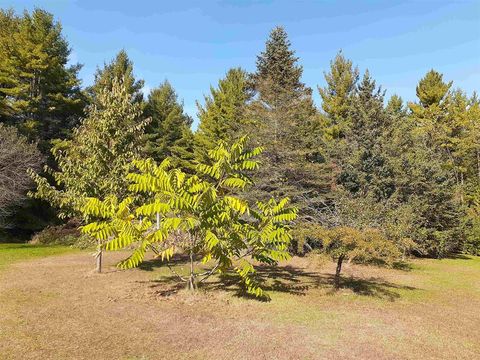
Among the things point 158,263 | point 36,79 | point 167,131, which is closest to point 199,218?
point 158,263

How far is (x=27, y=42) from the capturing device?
31.4 metres

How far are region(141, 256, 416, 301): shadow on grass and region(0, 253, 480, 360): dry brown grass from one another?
0.07 meters

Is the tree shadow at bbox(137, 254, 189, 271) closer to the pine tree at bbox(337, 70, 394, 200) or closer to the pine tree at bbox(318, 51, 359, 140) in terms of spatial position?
the pine tree at bbox(337, 70, 394, 200)

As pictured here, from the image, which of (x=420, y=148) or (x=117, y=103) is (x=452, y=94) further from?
(x=117, y=103)

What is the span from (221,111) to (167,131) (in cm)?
700

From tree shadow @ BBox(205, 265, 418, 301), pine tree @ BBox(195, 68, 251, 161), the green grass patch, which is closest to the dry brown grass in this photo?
tree shadow @ BBox(205, 265, 418, 301)

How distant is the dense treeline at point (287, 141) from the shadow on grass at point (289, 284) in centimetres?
206

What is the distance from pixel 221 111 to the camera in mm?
41688

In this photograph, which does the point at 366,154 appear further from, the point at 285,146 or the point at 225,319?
the point at 225,319

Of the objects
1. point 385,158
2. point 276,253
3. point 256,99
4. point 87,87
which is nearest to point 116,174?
point 276,253

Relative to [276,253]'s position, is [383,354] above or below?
below

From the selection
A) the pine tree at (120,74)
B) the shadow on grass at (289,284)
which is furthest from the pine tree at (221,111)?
the shadow on grass at (289,284)

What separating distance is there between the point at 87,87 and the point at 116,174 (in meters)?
30.8

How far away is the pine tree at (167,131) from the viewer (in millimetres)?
41812
